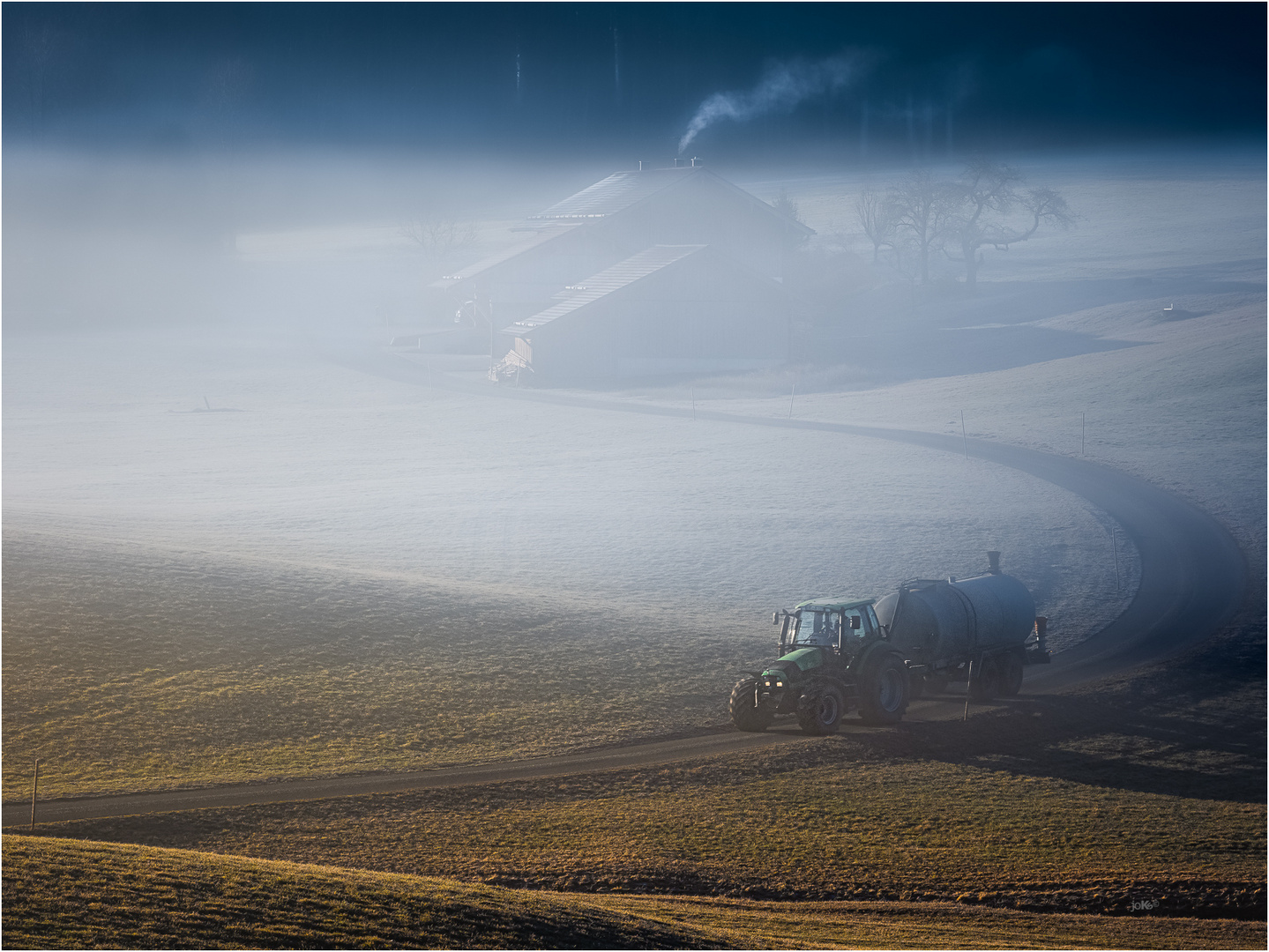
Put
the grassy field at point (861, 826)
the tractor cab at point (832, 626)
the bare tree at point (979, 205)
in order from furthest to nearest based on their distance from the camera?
the bare tree at point (979, 205)
the tractor cab at point (832, 626)
the grassy field at point (861, 826)

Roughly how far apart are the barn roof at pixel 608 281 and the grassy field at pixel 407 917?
6144 centimetres

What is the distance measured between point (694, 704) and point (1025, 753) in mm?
6936

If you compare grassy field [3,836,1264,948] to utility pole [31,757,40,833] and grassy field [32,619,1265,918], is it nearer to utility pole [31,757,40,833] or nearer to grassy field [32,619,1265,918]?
grassy field [32,619,1265,918]

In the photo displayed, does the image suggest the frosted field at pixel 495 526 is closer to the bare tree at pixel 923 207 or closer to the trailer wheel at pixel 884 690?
the trailer wheel at pixel 884 690

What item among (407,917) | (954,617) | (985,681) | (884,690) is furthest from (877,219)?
(407,917)

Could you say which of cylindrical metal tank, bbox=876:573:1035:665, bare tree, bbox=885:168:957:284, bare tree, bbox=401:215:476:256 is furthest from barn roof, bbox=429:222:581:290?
cylindrical metal tank, bbox=876:573:1035:665

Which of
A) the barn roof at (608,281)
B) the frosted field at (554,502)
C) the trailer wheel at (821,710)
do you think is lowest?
the trailer wheel at (821,710)

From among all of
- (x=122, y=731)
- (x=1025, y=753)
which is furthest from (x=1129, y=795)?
(x=122, y=731)

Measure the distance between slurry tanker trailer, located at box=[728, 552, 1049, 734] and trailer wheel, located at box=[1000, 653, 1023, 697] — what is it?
20 mm

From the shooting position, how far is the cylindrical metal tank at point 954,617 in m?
24.2

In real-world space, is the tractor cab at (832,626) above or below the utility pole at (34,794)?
above

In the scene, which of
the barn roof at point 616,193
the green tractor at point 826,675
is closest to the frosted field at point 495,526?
the green tractor at point 826,675

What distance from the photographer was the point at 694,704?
25.8m

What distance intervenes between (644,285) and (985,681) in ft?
175
